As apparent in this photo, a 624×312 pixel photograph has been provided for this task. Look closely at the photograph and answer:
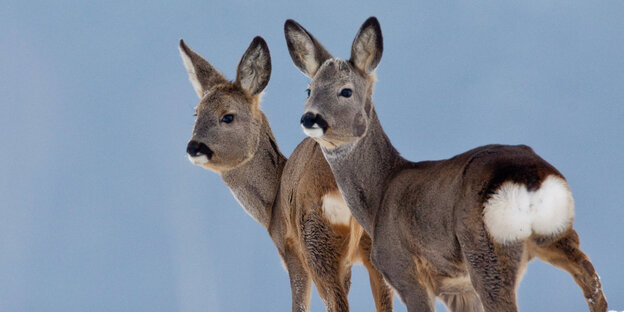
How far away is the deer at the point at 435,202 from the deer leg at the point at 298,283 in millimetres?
1675

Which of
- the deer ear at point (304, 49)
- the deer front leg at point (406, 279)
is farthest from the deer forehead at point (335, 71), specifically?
the deer front leg at point (406, 279)

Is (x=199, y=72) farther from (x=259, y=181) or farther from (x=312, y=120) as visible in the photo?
(x=312, y=120)

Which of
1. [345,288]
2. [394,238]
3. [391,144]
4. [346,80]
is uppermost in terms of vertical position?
[346,80]

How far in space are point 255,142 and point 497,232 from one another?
5.23 metres

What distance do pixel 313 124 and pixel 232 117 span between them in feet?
9.47

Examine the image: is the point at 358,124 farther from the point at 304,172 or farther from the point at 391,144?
the point at 304,172

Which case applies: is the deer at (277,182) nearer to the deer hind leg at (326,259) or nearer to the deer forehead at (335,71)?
the deer hind leg at (326,259)

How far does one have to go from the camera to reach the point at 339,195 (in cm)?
982

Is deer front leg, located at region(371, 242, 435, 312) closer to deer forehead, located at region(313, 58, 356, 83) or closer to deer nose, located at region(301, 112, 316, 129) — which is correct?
deer nose, located at region(301, 112, 316, 129)

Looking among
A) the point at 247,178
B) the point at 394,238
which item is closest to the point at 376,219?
the point at 394,238

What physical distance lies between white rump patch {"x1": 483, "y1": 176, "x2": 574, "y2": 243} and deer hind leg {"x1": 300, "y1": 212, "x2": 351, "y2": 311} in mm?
3204

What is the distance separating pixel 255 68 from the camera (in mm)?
11586

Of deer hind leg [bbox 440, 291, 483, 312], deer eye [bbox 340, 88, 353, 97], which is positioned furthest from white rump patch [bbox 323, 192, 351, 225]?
deer hind leg [bbox 440, 291, 483, 312]

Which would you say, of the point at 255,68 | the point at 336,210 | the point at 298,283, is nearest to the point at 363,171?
the point at 336,210
